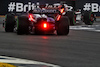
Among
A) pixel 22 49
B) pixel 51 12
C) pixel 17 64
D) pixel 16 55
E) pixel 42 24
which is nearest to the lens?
pixel 17 64

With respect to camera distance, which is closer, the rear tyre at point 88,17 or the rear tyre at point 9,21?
the rear tyre at point 9,21

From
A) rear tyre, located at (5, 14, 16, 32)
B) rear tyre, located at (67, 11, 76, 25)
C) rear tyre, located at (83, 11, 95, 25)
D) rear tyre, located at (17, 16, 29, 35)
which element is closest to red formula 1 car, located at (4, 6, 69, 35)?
rear tyre, located at (17, 16, 29, 35)

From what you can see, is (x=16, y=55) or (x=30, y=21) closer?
(x=16, y=55)

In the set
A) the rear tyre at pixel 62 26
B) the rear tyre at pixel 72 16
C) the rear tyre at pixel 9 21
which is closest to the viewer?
the rear tyre at pixel 62 26

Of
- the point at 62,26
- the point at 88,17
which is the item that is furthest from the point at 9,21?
the point at 88,17

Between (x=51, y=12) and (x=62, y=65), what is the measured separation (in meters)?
7.75

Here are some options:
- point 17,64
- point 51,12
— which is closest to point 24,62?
point 17,64

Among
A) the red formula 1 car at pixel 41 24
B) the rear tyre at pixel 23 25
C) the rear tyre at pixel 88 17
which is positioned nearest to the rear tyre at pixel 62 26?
the red formula 1 car at pixel 41 24

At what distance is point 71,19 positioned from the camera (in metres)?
20.9

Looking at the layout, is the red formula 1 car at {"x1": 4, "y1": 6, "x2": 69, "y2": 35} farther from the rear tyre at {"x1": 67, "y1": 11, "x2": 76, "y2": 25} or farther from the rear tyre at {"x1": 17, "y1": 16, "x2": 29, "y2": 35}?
the rear tyre at {"x1": 67, "y1": 11, "x2": 76, "y2": 25}

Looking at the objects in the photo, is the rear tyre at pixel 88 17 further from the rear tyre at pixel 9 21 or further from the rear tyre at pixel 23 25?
the rear tyre at pixel 23 25

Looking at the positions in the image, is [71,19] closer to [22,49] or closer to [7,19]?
[7,19]

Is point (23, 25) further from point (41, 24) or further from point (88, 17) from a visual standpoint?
point (88, 17)

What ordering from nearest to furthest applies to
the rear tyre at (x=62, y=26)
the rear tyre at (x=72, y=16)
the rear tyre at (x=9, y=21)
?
the rear tyre at (x=62, y=26) → the rear tyre at (x=9, y=21) → the rear tyre at (x=72, y=16)
